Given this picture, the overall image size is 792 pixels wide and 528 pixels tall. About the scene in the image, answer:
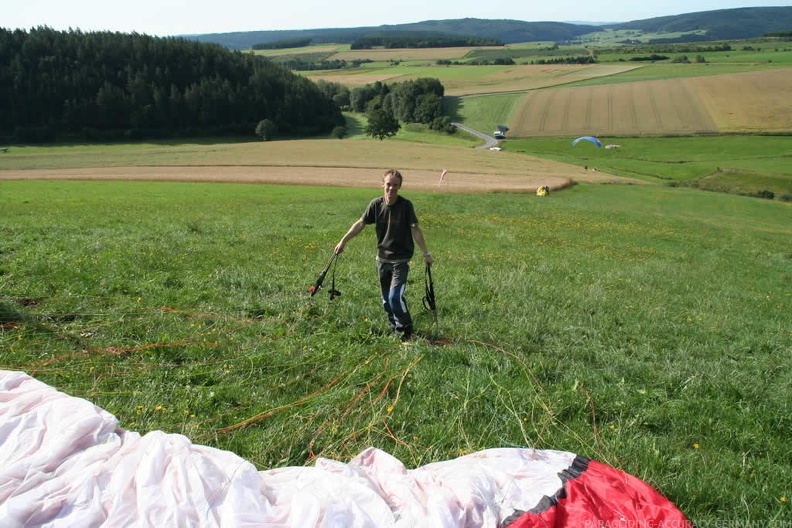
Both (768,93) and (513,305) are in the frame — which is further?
(768,93)

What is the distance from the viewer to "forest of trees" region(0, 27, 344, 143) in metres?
74.6

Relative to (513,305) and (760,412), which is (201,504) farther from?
(513,305)

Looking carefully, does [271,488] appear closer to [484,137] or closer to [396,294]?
[396,294]

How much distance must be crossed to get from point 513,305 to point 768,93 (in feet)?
334

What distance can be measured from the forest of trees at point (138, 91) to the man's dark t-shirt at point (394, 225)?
257 feet

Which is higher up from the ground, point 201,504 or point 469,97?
point 469,97

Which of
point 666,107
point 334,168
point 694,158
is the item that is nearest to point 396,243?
point 334,168

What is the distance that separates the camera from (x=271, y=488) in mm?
3984

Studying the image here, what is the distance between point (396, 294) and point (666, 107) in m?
96.9

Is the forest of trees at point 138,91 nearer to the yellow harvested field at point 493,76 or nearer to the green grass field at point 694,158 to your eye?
the yellow harvested field at point 493,76

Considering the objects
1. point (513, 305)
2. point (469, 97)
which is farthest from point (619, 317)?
point (469, 97)

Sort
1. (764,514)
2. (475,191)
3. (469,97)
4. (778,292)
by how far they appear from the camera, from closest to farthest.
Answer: (764,514)
(778,292)
(475,191)
(469,97)

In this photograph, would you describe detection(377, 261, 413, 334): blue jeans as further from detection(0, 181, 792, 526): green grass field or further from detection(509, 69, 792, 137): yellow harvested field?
detection(509, 69, 792, 137): yellow harvested field

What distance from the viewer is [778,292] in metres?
14.0
